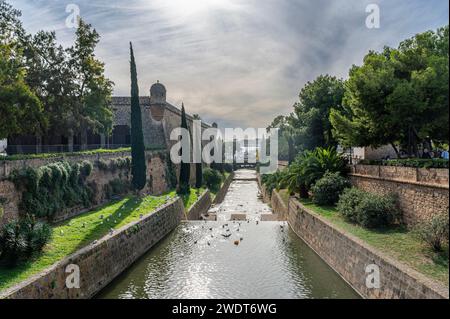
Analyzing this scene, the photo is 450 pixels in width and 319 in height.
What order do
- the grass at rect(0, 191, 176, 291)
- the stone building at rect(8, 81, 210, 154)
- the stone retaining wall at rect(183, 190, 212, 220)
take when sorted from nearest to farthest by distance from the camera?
1. the grass at rect(0, 191, 176, 291)
2. the stone retaining wall at rect(183, 190, 212, 220)
3. the stone building at rect(8, 81, 210, 154)

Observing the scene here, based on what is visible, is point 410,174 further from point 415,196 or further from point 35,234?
point 35,234

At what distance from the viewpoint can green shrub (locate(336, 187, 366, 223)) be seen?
58.6 feet

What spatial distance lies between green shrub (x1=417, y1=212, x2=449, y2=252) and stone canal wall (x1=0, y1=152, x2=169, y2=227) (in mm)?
15190

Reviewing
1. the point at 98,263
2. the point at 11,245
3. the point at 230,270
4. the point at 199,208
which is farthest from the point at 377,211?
the point at 199,208

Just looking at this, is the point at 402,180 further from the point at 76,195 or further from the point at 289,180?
the point at 76,195

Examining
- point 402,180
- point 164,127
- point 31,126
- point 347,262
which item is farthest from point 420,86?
point 164,127

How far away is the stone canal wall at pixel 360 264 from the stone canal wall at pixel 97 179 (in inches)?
509

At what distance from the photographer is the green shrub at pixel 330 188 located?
22.9 metres

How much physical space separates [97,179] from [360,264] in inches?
698

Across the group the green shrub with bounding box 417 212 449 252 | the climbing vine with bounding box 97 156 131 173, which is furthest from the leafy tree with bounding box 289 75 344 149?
the green shrub with bounding box 417 212 449 252

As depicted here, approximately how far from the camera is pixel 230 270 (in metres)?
15.7

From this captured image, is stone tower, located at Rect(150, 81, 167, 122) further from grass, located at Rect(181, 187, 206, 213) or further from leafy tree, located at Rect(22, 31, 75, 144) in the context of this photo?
leafy tree, located at Rect(22, 31, 75, 144)

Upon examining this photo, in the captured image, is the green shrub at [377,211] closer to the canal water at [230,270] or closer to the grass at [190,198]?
the canal water at [230,270]

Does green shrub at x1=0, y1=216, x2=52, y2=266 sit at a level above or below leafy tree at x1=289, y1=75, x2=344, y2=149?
below
